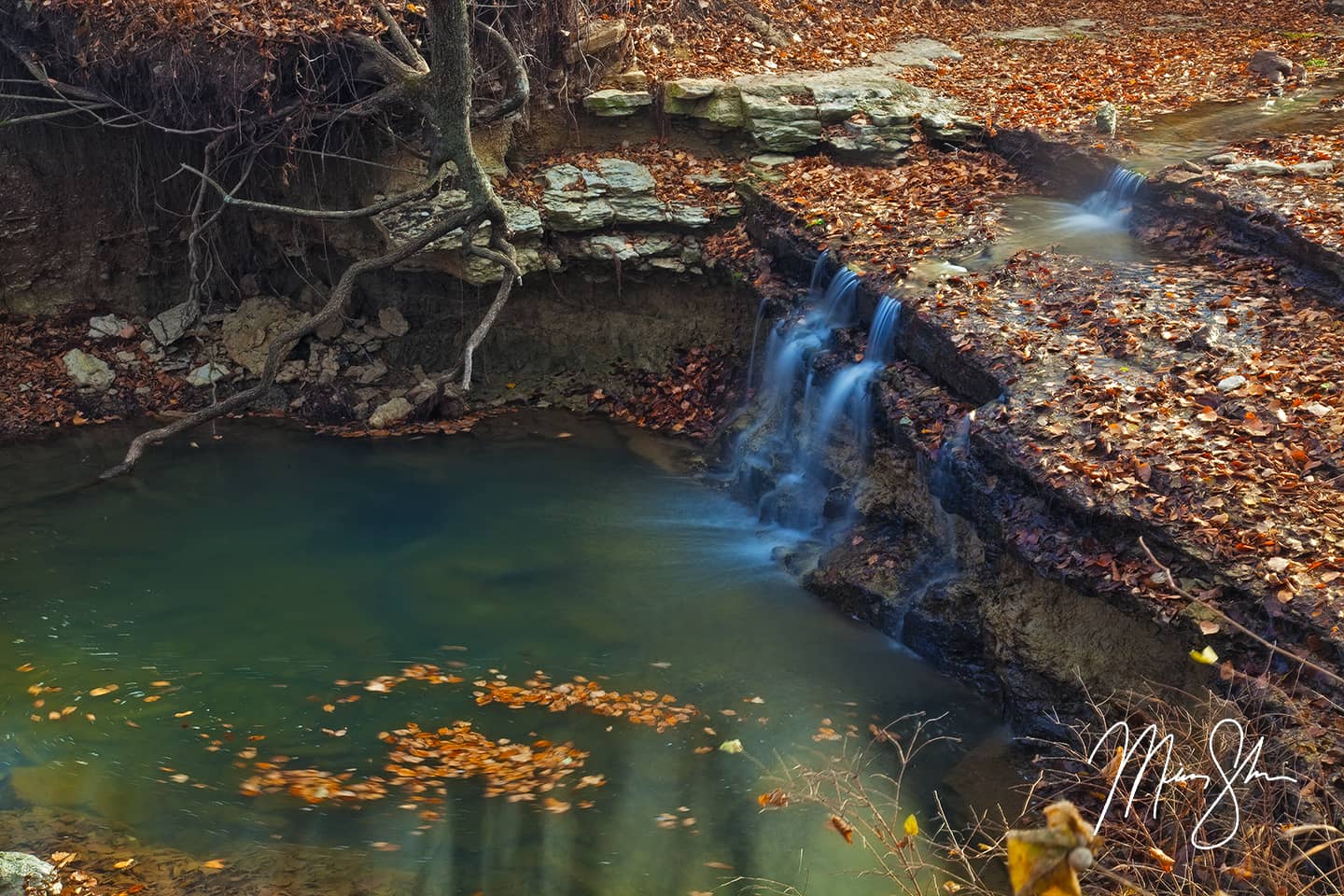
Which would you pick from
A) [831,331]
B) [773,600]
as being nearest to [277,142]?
[831,331]

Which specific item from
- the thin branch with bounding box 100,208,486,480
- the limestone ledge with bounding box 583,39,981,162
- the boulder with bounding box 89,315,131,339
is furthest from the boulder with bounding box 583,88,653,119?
the boulder with bounding box 89,315,131,339

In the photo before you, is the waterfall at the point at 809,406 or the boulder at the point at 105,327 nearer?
the waterfall at the point at 809,406

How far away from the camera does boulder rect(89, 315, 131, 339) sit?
12.5 m

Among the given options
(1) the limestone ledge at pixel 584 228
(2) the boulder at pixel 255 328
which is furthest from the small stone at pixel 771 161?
(2) the boulder at pixel 255 328

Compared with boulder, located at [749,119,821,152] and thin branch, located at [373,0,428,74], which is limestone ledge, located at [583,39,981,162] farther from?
thin branch, located at [373,0,428,74]

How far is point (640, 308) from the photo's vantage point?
12.7 m

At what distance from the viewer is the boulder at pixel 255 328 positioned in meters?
12.6

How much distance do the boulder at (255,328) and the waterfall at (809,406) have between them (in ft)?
18.0

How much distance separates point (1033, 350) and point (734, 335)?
176 inches

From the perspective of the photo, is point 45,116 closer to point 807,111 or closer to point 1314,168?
point 807,111

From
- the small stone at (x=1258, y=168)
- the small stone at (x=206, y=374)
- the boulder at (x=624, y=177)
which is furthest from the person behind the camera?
the small stone at (x=206, y=374)

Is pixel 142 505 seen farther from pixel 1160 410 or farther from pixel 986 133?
pixel 986 133

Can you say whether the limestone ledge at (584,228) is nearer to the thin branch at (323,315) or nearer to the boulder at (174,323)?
the thin branch at (323,315)

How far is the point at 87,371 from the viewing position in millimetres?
12195
